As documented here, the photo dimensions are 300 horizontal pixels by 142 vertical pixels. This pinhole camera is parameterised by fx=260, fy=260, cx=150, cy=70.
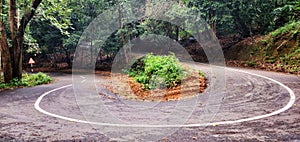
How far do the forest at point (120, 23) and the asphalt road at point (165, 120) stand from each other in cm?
696

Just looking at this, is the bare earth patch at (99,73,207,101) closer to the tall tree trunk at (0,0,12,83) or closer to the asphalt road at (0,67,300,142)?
the asphalt road at (0,67,300,142)

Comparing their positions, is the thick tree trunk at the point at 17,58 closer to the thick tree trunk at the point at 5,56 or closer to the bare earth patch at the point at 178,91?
the thick tree trunk at the point at 5,56

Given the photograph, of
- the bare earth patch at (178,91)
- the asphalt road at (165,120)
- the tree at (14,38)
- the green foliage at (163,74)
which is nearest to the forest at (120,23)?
the tree at (14,38)

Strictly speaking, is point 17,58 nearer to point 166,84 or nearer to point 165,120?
point 166,84

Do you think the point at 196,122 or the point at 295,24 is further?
the point at 295,24

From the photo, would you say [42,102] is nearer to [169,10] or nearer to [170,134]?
[170,134]

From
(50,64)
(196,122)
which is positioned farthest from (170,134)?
(50,64)

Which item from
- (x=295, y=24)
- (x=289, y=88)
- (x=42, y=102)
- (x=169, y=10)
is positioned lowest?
(x=42, y=102)

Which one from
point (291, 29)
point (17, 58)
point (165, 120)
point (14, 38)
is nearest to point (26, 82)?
point (17, 58)

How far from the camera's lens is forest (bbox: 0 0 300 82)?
14812 millimetres

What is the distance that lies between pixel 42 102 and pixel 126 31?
15598 millimetres

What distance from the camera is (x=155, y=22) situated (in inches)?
907

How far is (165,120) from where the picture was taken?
6059mm

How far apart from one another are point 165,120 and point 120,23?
63.9 ft
